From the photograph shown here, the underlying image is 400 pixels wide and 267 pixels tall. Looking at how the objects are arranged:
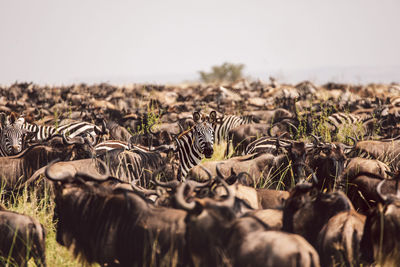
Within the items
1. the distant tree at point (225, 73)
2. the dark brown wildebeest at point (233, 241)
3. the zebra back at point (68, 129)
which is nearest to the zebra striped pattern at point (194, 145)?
the zebra back at point (68, 129)

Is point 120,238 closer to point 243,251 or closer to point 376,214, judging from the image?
point 243,251

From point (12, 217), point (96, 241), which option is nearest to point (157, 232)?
point (96, 241)

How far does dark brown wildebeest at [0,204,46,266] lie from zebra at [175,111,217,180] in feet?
11.0

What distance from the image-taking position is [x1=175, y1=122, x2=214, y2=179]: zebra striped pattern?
7.50m

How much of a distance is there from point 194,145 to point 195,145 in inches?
0.9

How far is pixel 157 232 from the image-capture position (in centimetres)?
388

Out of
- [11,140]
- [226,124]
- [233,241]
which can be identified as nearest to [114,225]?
[233,241]

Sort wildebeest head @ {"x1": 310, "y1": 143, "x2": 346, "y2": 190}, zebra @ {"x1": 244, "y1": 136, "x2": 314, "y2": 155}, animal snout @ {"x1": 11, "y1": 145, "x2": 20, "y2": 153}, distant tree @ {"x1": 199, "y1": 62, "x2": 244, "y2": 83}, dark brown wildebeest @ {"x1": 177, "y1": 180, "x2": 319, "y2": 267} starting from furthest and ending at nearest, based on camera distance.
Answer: distant tree @ {"x1": 199, "y1": 62, "x2": 244, "y2": 83}, animal snout @ {"x1": 11, "y1": 145, "x2": 20, "y2": 153}, zebra @ {"x1": 244, "y1": 136, "x2": 314, "y2": 155}, wildebeest head @ {"x1": 310, "y1": 143, "x2": 346, "y2": 190}, dark brown wildebeest @ {"x1": 177, "y1": 180, "x2": 319, "y2": 267}

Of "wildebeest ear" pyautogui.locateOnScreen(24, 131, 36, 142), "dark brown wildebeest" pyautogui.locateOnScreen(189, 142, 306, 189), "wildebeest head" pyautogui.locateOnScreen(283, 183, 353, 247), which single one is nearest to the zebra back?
"wildebeest ear" pyautogui.locateOnScreen(24, 131, 36, 142)

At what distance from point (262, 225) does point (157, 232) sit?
93cm

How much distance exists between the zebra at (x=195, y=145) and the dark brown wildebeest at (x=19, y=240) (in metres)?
3.36

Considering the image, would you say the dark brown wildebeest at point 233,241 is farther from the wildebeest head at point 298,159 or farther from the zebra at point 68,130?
the zebra at point 68,130

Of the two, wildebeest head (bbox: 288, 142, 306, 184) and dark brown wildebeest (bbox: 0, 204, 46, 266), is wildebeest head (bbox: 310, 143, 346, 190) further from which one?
dark brown wildebeest (bbox: 0, 204, 46, 266)

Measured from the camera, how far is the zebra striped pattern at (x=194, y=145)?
7.50 m
